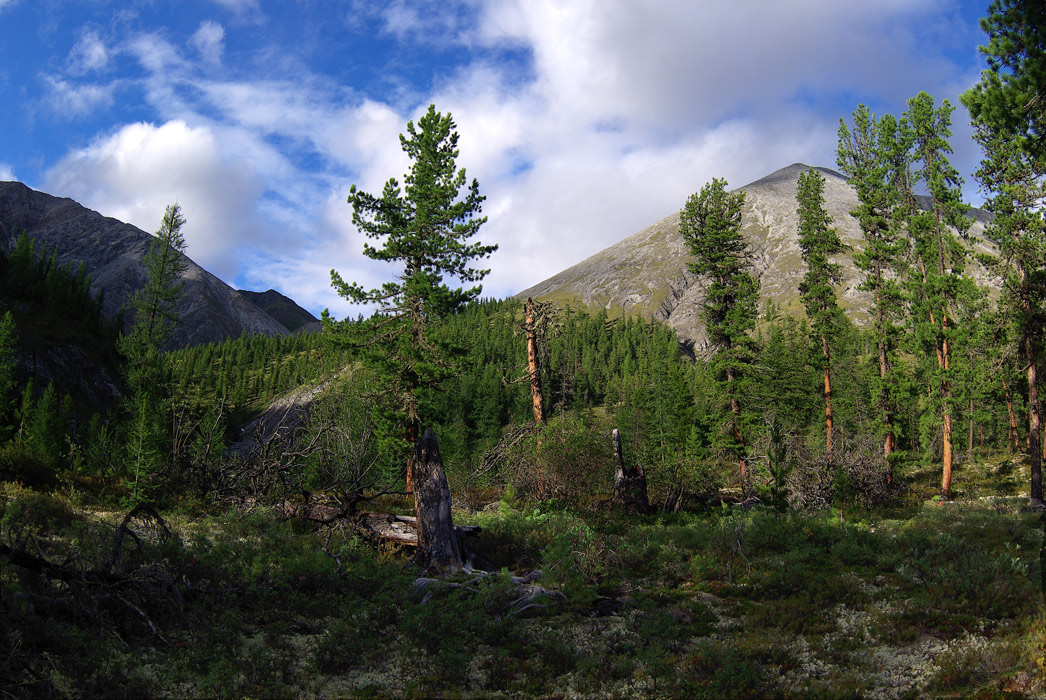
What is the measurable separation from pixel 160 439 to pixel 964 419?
159 ft

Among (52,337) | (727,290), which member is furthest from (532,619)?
(52,337)

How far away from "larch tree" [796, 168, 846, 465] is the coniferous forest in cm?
22

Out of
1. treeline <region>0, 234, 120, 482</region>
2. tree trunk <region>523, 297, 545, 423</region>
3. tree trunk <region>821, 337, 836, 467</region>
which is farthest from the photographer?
treeline <region>0, 234, 120, 482</region>

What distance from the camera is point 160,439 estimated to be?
126ft

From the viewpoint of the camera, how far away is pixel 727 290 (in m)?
30.6

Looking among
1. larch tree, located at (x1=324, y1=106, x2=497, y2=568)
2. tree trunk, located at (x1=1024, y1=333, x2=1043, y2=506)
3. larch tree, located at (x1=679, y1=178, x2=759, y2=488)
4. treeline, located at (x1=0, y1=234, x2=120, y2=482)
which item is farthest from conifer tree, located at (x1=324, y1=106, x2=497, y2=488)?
treeline, located at (x1=0, y1=234, x2=120, y2=482)

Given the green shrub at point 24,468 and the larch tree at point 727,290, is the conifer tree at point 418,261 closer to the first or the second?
the green shrub at point 24,468

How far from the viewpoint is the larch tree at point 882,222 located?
32.0m

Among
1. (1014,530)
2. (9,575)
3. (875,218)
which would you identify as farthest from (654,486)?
(875,218)

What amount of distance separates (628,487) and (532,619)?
38.1 ft

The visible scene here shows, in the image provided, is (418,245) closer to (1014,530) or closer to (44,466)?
(44,466)

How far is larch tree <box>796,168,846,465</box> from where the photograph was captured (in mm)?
34750

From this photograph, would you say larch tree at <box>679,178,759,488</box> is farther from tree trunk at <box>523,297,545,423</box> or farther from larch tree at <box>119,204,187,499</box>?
larch tree at <box>119,204,187,499</box>

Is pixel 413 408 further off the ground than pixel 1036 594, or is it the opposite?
pixel 413 408
